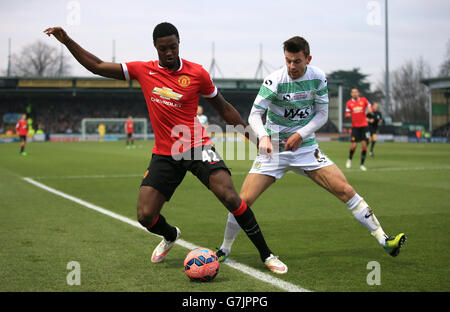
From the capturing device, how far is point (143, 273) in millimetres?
5340

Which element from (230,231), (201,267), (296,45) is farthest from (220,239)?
(296,45)

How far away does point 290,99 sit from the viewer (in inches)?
232

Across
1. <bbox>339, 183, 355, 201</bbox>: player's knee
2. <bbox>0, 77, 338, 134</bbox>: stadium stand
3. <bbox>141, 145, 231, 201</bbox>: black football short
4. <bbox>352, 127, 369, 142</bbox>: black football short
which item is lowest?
<bbox>339, 183, 355, 201</bbox>: player's knee

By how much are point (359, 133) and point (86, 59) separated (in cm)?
1515

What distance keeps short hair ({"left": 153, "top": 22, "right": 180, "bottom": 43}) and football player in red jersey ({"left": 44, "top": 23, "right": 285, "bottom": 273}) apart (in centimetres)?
12

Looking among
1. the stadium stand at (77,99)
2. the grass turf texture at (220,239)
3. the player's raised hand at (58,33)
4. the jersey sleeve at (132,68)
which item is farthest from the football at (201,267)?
the stadium stand at (77,99)

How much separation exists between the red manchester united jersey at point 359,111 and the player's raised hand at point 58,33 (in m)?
15.1

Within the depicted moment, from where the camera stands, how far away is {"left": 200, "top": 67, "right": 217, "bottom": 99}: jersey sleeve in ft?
18.2

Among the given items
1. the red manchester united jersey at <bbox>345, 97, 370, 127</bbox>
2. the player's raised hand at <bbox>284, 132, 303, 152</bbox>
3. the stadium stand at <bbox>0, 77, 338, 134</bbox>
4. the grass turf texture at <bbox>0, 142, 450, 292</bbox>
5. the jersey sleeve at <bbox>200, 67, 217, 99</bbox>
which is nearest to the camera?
the grass turf texture at <bbox>0, 142, 450, 292</bbox>

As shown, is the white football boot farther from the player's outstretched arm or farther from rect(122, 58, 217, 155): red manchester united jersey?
the player's outstretched arm

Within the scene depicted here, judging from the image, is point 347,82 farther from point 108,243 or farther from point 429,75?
point 108,243

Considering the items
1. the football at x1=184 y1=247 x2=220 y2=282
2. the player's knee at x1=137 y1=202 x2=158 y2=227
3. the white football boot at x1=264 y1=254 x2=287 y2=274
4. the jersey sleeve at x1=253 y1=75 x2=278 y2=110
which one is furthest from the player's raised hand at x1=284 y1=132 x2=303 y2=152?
the player's knee at x1=137 y1=202 x2=158 y2=227

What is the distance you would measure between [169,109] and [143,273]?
1616 millimetres
